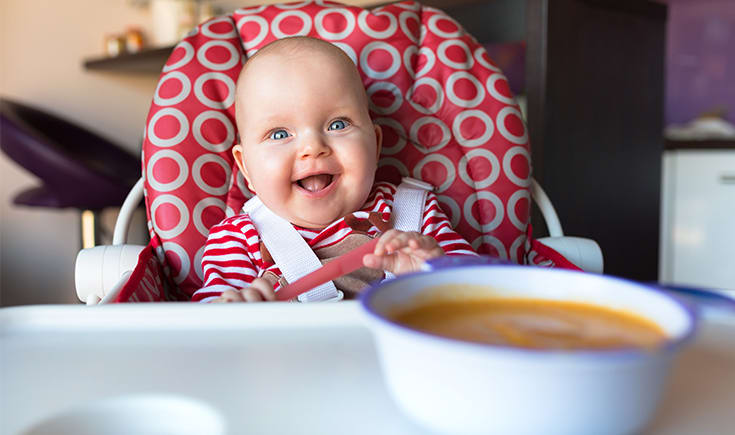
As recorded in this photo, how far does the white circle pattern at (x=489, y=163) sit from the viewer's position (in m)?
1.00

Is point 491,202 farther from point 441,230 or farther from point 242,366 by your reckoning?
point 242,366

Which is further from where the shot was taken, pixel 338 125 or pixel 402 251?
pixel 338 125

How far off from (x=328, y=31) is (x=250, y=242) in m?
0.39

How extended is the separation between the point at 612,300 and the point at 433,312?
4.4 inches

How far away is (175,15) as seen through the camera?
9.09 feet

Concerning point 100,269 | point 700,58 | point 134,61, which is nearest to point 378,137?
point 100,269

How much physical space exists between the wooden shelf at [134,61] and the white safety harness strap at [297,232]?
1.74 m

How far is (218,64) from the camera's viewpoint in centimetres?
101

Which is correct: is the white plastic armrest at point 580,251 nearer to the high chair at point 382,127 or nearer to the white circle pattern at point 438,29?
the high chair at point 382,127

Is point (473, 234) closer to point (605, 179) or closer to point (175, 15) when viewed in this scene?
point (605, 179)

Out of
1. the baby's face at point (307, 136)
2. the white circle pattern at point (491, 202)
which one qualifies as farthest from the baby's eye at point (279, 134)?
the white circle pattern at point (491, 202)

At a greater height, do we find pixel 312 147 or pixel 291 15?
pixel 291 15

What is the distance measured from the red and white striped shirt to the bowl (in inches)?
21.7

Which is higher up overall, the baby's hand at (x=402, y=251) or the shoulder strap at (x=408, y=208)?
the shoulder strap at (x=408, y=208)
